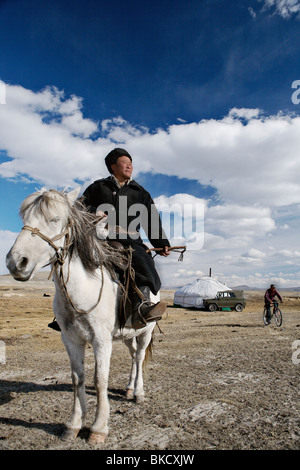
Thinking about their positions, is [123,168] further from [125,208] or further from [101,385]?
[101,385]

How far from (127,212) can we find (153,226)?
69cm

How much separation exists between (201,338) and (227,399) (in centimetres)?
663

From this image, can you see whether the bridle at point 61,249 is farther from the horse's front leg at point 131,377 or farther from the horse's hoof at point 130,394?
the horse's hoof at point 130,394

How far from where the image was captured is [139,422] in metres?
3.70

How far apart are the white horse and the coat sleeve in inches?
51.1

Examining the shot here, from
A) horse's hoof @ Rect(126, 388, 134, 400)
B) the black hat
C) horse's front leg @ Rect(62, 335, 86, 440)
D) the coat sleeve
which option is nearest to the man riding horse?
the black hat

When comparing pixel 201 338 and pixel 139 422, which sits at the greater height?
pixel 139 422

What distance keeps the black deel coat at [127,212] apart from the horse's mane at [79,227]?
11.6 inches

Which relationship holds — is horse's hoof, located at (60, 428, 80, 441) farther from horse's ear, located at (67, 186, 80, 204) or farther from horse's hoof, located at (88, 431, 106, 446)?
horse's ear, located at (67, 186, 80, 204)

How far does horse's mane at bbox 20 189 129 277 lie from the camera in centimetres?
290

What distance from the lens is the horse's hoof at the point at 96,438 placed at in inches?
124

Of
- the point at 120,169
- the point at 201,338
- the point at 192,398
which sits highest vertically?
the point at 120,169

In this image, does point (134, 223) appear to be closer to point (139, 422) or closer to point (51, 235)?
point (51, 235)
